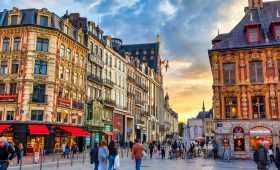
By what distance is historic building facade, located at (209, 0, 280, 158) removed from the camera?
2759 centimetres

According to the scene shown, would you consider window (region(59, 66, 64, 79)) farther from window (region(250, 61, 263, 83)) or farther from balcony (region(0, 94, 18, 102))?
window (region(250, 61, 263, 83))

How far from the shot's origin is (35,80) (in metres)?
33.2

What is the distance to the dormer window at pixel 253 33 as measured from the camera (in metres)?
29.8

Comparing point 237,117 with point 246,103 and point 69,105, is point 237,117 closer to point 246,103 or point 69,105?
point 246,103

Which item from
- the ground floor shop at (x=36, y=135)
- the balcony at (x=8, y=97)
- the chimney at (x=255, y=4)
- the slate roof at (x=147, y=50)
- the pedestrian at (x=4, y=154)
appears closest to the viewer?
the pedestrian at (x=4, y=154)

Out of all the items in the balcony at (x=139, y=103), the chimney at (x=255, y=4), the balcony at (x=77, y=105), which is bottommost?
the balcony at (x=77, y=105)

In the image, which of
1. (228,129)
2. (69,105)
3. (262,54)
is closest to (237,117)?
Result: (228,129)

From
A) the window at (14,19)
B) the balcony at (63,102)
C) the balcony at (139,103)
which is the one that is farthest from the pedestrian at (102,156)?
the balcony at (139,103)

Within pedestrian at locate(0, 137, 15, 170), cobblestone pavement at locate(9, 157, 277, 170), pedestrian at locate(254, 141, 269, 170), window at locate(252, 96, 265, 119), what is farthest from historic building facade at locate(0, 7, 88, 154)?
pedestrian at locate(254, 141, 269, 170)

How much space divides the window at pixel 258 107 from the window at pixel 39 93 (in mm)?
22883

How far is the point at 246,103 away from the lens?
28.3m

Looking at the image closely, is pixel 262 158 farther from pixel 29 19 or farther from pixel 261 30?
pixel 29 19

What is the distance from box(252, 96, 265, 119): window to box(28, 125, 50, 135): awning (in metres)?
22.0

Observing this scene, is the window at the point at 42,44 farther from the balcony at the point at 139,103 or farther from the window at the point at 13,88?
the balcony at the point at 139,103
